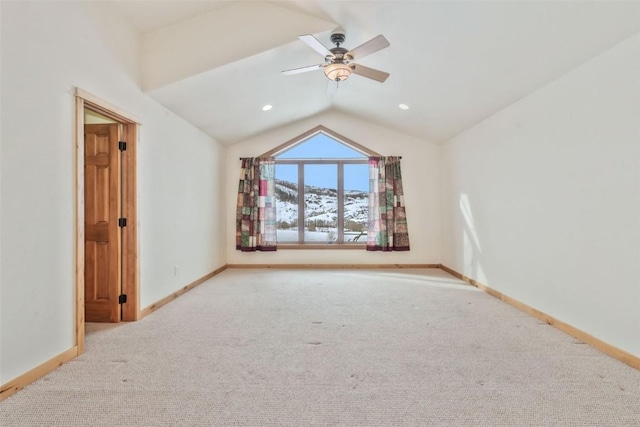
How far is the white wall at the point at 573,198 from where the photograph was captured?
2191mm

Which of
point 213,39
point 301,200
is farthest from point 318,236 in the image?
point 213,39

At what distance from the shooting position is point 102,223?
10.2 feet

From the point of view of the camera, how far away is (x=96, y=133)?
312 cm

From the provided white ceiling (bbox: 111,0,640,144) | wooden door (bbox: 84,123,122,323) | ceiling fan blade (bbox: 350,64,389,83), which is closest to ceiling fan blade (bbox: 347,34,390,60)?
ceiling fan blade (bbox: 350,64,389,83)

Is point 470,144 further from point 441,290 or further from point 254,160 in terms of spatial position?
point 254,160

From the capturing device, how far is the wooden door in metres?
3.07

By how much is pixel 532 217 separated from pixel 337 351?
240 cm

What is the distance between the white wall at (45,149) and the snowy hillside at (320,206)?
3135mm

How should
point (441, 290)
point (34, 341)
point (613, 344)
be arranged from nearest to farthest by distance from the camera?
point (34, 341)
point (613, 344)
point (441, 290)

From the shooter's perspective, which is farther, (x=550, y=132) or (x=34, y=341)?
(x=550, y=132)

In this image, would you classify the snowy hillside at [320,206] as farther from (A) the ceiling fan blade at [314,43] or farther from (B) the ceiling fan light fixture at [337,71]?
(A) the ceiling fan blade at [314,43]

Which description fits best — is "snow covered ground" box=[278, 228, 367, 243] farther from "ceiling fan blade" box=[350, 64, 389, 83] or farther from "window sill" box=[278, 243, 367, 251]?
"ceiling fan blade" box=[350, 64, 389, 83]

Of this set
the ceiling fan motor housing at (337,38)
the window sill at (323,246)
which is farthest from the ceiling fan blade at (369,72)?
the window sill at (323,246)

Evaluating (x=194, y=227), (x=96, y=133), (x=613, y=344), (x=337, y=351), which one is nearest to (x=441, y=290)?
(x=613, y=344)
